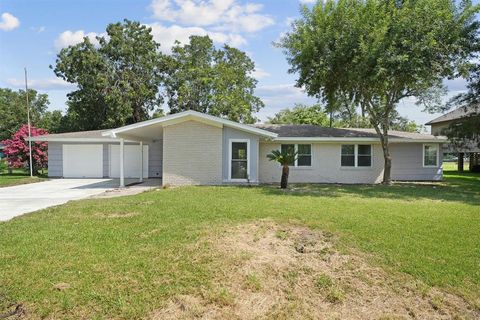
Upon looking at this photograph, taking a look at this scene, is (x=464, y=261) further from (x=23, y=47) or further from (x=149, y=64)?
(x=149, y=64)

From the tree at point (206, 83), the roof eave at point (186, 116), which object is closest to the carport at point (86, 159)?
the roof eave at point (186, 116)

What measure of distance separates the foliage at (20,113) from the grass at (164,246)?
33030 mm

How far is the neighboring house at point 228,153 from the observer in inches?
612

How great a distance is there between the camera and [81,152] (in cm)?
2148

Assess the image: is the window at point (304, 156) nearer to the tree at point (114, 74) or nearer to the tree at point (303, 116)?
the tree at point (114, 74)

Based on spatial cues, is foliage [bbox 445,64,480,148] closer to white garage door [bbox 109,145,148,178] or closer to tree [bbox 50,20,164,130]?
white garage door [bbox 109,145,148,178]

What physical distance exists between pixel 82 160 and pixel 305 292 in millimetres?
19578

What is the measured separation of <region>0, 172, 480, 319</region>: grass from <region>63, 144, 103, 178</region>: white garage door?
1175 cm

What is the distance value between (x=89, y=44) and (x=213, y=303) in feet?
95.1

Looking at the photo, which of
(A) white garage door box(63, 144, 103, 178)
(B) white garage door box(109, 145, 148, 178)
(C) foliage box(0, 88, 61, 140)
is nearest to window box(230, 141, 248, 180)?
(B) white garage door box(109, 145, 148, 178)

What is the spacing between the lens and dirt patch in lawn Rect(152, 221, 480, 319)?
14.0ft

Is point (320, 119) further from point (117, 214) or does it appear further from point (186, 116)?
point (117, 214)

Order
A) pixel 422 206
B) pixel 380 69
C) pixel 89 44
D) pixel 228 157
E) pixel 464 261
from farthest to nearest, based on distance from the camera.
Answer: pixel 89 44 → pixel 228 157 → pixel 380 69 → pixel 422 206 → pixel 464 261

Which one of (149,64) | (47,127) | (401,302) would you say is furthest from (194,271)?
(47,127)
